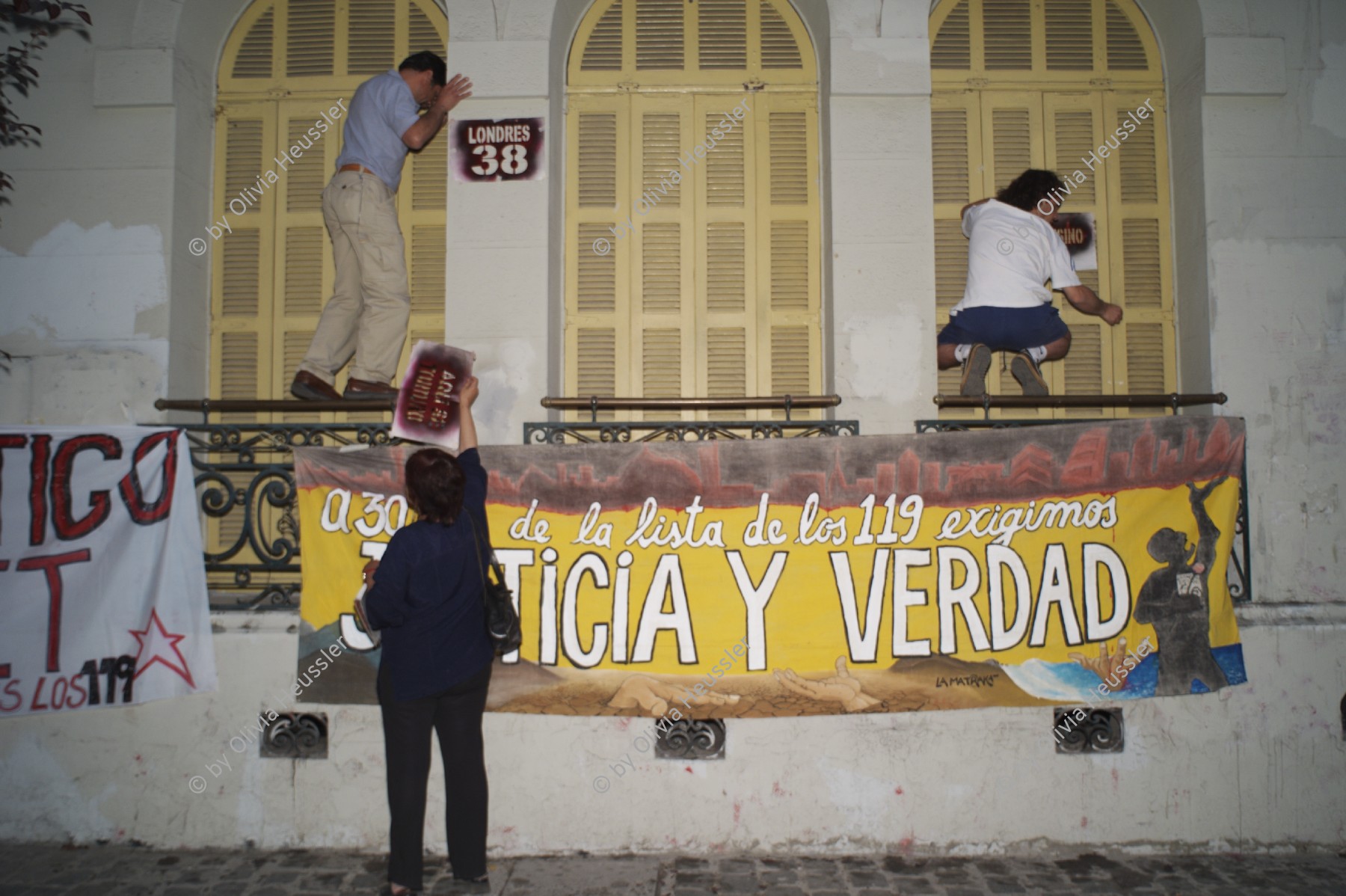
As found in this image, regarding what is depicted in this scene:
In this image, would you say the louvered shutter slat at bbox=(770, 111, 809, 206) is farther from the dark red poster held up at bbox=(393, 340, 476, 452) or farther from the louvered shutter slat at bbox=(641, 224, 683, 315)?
the dark red poster held up at bbox=(393, 340, 476, 452)

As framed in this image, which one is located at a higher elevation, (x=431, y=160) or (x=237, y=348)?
(x=431, y=160)

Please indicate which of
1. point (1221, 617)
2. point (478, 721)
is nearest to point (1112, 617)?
point (1221, 617)

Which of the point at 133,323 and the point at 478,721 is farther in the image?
the point at 133,323

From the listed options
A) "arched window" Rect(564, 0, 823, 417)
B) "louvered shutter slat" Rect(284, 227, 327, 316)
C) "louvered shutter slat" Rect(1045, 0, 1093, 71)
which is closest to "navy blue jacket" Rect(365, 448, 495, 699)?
"arched window" Rect(564, 0, 823, 417)

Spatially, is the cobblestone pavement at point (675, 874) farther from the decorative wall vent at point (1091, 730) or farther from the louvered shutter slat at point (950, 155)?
the louvered shutter slat at point (950, 155)

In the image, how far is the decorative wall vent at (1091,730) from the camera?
15.3 feet

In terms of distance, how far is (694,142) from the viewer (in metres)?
5.71

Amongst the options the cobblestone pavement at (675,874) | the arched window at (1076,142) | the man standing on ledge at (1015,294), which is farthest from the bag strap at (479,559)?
the arched window at (1076,142)

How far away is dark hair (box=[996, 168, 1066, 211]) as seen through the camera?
5.30 meters

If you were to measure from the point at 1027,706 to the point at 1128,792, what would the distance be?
74cm

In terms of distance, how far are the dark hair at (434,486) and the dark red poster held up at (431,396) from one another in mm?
970

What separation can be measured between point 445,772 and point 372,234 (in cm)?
311

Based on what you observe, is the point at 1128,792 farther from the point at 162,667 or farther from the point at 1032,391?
the point at 162,667

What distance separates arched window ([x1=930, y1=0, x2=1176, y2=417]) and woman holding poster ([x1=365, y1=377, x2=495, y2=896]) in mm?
3378
